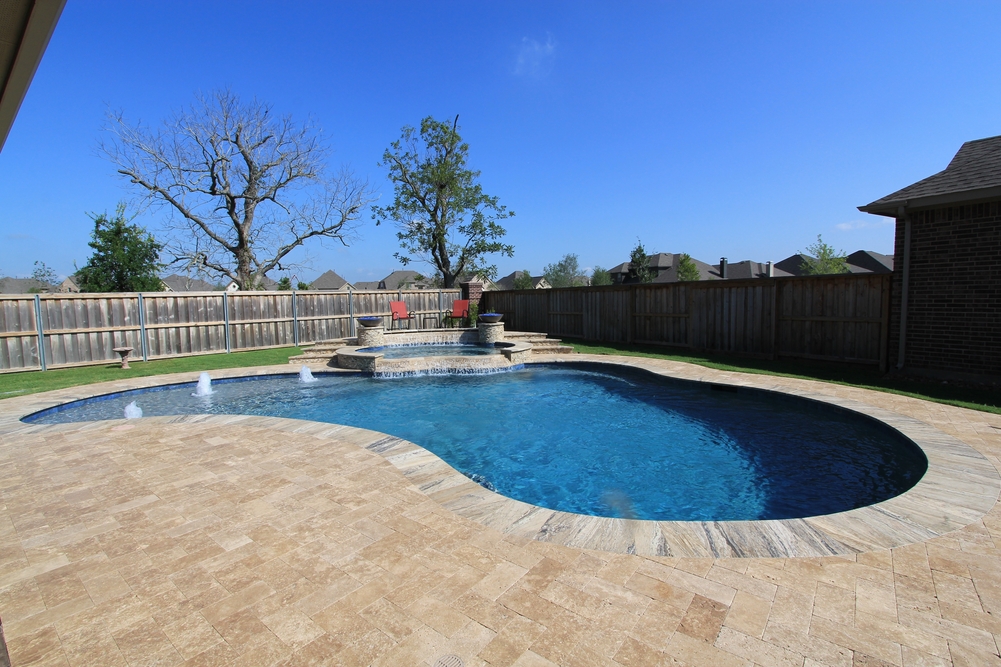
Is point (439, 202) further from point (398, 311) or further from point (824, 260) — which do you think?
point (824, 260)

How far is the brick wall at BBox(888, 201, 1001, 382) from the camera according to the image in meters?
6.91

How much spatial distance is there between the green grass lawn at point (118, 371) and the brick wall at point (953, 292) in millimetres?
12588

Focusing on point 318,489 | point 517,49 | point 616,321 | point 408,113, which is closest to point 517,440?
point 318,489

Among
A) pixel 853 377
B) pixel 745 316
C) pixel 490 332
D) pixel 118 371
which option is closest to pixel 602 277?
pixel 490 332

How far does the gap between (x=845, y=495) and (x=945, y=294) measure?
5.56 m

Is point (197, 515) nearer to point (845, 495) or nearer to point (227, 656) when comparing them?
point (227, 656)

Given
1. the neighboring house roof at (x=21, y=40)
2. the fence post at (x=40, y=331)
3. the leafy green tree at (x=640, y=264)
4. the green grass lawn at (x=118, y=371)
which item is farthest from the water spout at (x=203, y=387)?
the leafy green tree at (x=640, y=264)

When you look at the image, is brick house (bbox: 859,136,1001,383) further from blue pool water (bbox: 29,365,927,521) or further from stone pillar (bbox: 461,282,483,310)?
stone pillar (bbox: 461,282,483,310)

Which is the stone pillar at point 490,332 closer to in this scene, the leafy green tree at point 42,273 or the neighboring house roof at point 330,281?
the neighboring house roof at point 330,281

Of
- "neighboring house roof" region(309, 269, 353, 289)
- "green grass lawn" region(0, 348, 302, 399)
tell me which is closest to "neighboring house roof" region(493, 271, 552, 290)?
"neighboring house roof" region(309, 269, 353, 289)

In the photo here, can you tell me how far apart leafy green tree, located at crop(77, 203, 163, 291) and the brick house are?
24.1 m

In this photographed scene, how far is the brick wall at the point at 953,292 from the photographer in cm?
691

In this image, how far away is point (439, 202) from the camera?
23.2 metres

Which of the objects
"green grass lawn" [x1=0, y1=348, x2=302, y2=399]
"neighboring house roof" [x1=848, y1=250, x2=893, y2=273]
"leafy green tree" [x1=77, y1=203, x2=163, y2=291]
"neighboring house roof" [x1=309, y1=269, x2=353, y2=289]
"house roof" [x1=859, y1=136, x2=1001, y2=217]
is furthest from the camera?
"neighboring house roof" [x1=309, y1=269, x2=353, y2=289]
